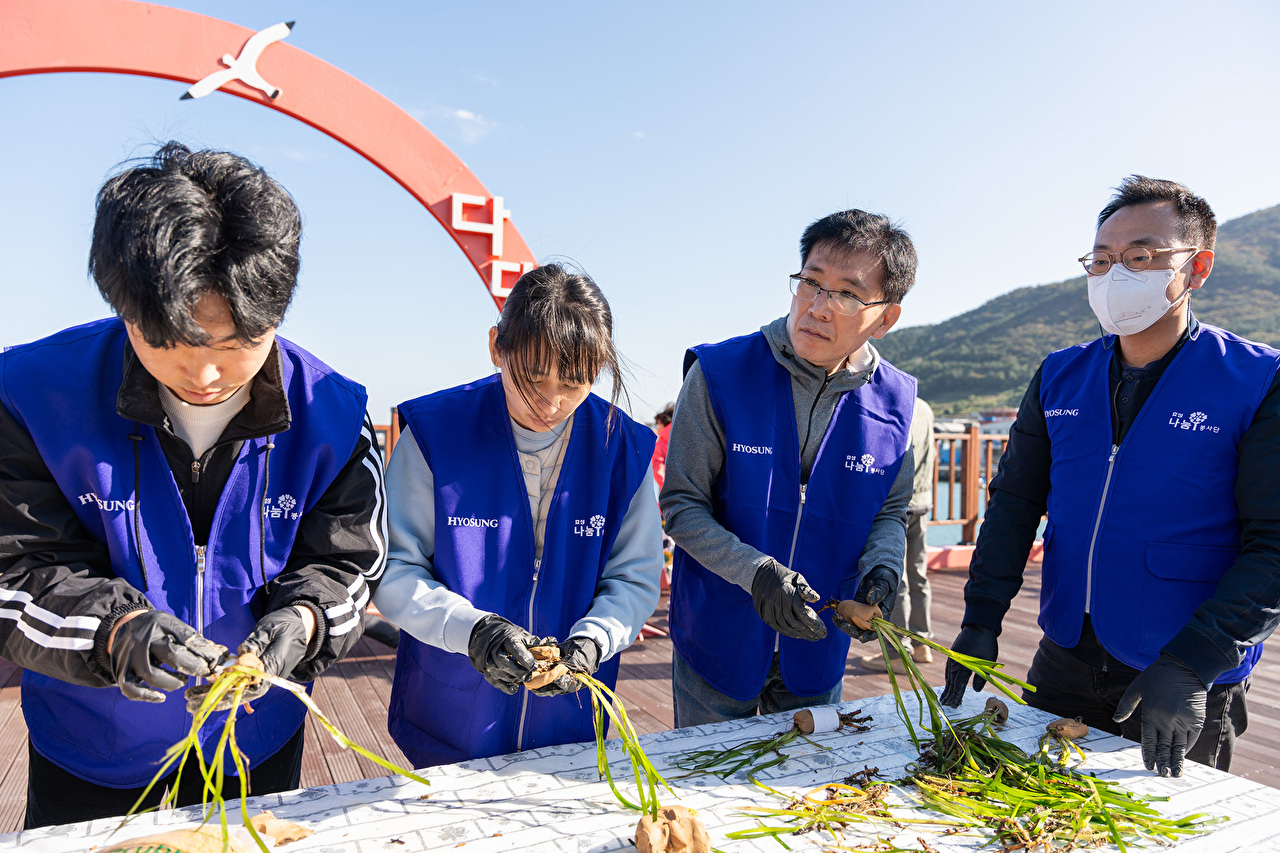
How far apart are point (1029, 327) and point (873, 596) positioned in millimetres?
71060

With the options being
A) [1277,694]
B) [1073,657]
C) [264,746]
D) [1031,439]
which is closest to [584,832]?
[264,746]

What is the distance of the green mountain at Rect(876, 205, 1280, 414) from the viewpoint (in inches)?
2062

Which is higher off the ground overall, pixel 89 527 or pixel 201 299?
pixel 201 299

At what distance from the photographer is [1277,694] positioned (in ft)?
14.2

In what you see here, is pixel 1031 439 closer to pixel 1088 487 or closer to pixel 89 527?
pixel 1088 487

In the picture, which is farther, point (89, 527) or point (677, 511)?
point (677, 511)

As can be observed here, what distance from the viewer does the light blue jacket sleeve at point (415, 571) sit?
1.42m

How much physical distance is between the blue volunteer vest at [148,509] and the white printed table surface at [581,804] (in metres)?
0.17

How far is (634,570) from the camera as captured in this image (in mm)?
1696

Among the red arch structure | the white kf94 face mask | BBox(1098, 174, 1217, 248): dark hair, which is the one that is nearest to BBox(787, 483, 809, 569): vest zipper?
the white kf94 face mask

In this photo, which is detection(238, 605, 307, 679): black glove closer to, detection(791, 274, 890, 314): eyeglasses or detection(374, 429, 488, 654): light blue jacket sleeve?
detection(374, 429, 488, 654): light blue jacket sleeve

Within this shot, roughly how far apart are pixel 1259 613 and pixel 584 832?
153 cm

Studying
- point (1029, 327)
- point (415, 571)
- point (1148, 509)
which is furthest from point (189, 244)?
point (1029, 327)

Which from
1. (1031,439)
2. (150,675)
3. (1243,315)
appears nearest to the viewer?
(150,675)
